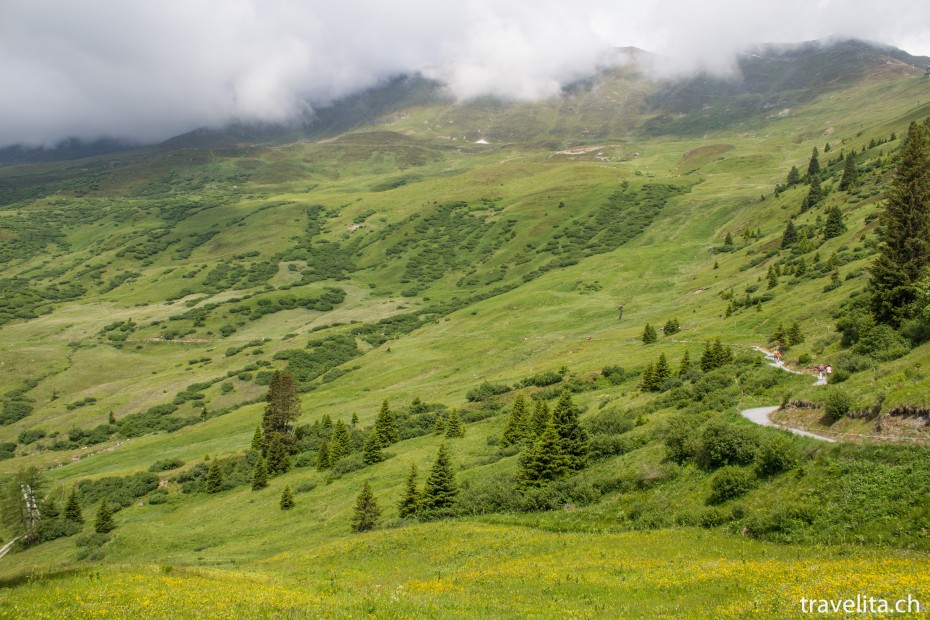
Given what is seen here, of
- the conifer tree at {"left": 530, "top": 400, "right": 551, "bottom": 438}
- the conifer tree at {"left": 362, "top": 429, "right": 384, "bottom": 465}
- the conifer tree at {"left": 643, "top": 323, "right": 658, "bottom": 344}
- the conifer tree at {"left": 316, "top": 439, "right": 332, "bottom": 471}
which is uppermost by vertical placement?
the conifer tree at {"left": 530, "top": 400, "right": 551, "bottom": 438}

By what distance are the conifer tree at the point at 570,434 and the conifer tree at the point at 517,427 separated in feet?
37.2

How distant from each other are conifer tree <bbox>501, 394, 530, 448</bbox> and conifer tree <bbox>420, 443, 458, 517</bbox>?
1172cm

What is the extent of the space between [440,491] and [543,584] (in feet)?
61.9

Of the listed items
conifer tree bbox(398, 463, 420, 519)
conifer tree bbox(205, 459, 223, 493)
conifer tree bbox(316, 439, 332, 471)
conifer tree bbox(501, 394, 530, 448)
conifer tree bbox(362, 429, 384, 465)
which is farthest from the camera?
conifer tree bbox(205, 459, 223, 493)

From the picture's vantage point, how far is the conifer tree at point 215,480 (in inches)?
2581

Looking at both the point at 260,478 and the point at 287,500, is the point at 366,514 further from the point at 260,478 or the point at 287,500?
the point at 260,478

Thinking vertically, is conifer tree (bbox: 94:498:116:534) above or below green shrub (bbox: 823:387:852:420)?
below

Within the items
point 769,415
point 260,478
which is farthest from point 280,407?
point 769,415

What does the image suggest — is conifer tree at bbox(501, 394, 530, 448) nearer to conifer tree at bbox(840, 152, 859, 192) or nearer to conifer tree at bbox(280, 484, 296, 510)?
conifer tree at bbox(280, 484, 296, 510)

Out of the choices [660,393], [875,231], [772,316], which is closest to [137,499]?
[660,393]

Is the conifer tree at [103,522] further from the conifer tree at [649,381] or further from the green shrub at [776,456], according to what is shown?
the green shrub at [776,456]

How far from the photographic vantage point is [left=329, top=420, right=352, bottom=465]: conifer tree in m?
61.6

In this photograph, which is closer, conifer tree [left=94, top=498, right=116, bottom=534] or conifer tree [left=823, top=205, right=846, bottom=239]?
conifer tree [left=94, top=498, right=116, bottom=534]

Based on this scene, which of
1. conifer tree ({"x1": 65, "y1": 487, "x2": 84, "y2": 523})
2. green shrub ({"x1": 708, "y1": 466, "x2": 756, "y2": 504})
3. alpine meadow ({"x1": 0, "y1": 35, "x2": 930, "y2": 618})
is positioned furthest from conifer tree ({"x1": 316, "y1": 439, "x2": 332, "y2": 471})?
green shrub ({"x1": 708, "y1": 466, "x2": 756, "y2": 504})
